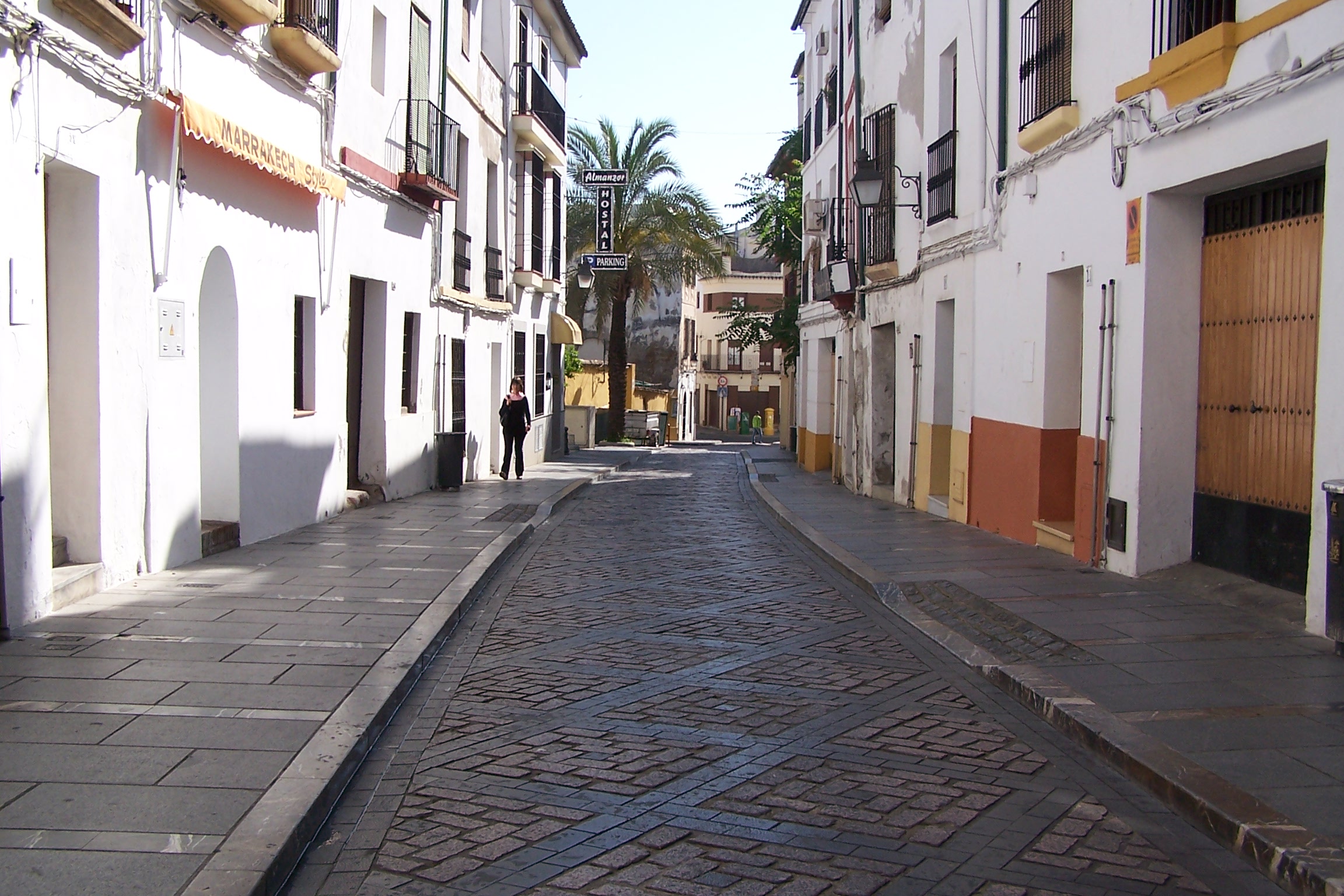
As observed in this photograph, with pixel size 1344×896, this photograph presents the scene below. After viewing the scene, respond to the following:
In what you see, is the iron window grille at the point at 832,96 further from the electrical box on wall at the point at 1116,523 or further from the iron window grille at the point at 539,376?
the electrical box on wall at the point at 1116,523

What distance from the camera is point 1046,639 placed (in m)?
7.38

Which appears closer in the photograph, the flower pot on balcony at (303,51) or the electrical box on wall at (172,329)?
the electrical box on wall at (172,329)

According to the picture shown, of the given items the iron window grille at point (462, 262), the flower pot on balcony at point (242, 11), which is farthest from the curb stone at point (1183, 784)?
the iron window grille at point (462, 262)

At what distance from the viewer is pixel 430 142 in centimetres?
1731

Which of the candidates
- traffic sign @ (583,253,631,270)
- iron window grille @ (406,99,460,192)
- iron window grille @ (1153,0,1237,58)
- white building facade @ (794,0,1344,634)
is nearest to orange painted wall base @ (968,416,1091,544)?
white building facade @ (794,0,1344,634)

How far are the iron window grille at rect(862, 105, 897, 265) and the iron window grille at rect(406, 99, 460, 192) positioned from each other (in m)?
6.36

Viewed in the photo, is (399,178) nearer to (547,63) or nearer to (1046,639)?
(1046,639)

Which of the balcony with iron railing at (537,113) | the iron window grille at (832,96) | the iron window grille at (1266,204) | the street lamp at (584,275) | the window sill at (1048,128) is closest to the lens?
the iron window grille at (1266,204)

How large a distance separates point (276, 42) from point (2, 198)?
4.95 meters

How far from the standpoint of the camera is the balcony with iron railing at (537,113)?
2448 cm

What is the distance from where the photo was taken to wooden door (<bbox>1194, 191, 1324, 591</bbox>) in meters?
7.93

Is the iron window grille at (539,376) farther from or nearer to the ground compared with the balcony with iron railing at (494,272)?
nearer to the ground

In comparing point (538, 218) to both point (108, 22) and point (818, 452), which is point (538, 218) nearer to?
point (818, 452)

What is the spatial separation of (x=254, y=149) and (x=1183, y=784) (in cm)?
869
